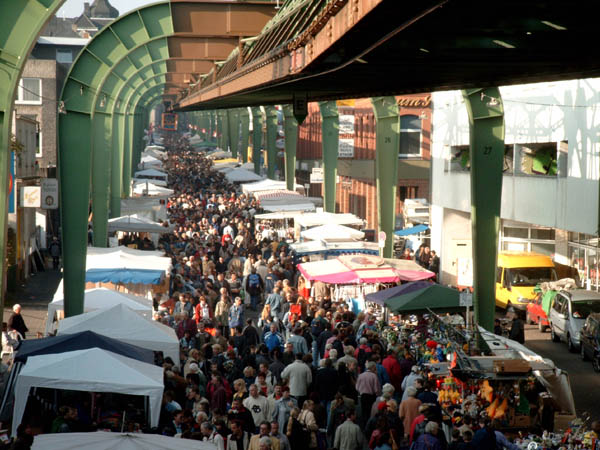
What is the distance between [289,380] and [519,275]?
1557 centimetres

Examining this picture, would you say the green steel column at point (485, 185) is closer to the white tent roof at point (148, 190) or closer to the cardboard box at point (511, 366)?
the cardboard box at point (511, 366)

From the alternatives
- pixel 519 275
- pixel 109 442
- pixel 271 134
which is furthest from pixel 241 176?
pixel 109 442

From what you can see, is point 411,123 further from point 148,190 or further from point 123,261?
point 123,261

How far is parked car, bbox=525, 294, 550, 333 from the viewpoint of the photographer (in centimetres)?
2870

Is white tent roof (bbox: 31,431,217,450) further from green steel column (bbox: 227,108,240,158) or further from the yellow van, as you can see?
green steel column (bbox: 227,108,240,158)

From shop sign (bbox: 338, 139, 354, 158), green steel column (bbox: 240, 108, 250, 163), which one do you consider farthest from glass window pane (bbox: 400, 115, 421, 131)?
green steel column (bbox: 240, 108, 250, 163)

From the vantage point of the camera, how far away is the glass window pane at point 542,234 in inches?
1458

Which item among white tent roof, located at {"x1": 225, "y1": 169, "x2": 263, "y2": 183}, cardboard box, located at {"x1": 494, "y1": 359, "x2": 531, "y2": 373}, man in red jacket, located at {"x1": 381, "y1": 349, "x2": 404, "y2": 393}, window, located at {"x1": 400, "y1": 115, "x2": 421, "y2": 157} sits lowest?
man in red jacket, located at {"x1": 381, "y1": 349, "x2": 404, "y2": 393}

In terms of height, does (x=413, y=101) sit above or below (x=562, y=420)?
above

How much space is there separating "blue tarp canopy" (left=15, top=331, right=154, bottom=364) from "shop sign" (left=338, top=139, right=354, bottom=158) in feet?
137

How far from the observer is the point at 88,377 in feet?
43.4

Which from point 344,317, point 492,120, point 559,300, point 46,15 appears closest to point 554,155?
point 559,300

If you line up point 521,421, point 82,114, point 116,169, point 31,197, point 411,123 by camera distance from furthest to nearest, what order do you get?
point 411,123 < point 116,169 < point 31,197 < point 82,114 < point 521,421

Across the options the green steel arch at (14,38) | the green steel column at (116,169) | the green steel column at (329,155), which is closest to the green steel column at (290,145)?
the green steel column at (116,169)
